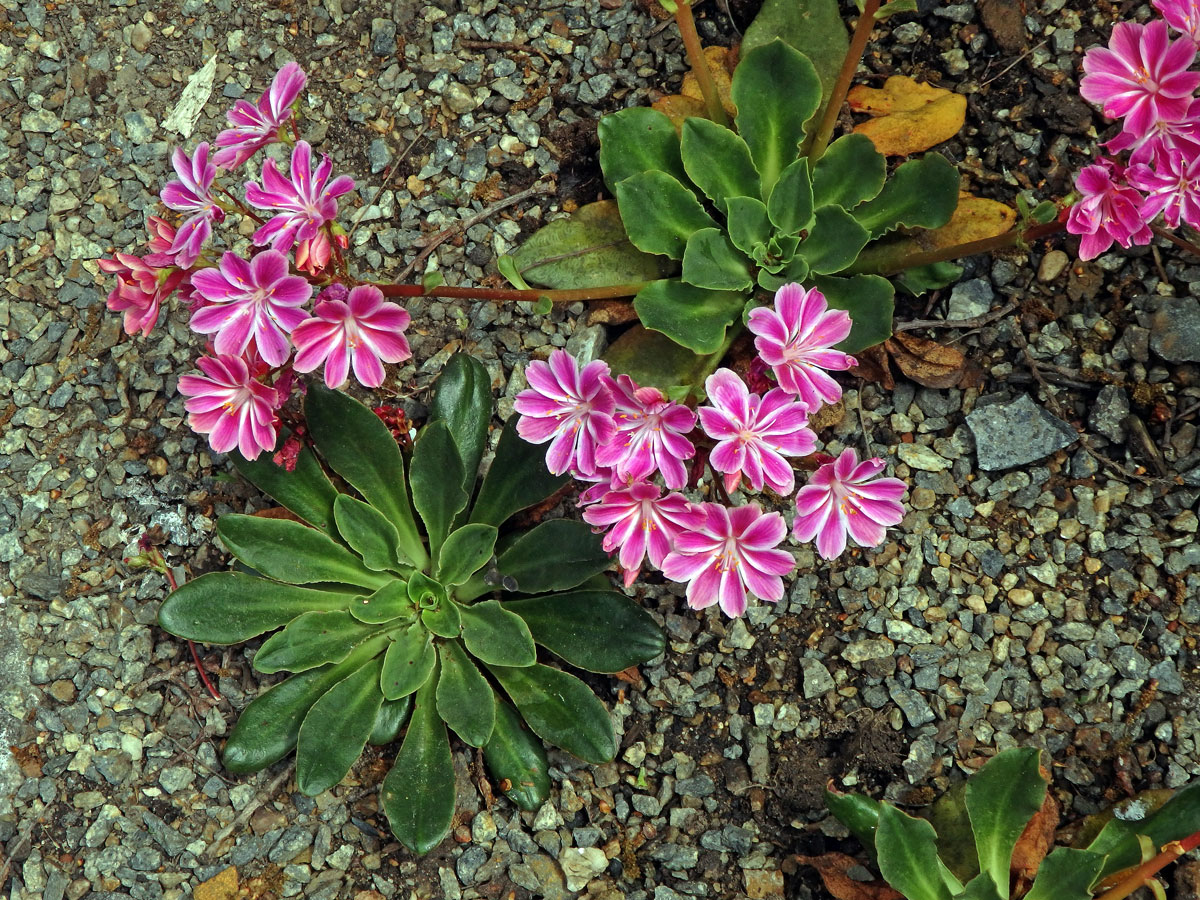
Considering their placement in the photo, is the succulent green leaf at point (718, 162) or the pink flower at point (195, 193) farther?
the succulent green leaf at point (718, 162)

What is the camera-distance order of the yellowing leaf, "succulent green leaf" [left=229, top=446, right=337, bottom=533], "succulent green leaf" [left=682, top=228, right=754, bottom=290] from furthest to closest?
the yellowing leaf
"succulent green leaf" [left=229, top=446, right=337, bottom=533]
"succulent green leaf" [left=682, top=228, right=754, bottom=290]

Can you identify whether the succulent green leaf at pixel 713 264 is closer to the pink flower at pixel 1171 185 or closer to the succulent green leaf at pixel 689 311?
the succulent green leaf at pixel 689 311

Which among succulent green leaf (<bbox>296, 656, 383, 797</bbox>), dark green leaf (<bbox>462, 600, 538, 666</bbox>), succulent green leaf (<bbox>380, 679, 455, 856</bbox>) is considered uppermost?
dark green leaf (<bbox>462, 600, 538, 666</bbox>)

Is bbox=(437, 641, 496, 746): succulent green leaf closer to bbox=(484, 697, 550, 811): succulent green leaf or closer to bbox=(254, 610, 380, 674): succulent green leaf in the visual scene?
bbox=(484, 697, 550, 811): succulent green leaf

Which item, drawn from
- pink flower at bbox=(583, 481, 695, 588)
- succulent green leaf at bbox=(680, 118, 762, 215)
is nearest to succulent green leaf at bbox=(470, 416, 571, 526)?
pink flower at bbox=(583, 481, 695, 588)

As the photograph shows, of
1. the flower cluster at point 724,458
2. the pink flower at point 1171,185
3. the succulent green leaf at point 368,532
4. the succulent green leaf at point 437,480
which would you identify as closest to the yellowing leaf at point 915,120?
the pink flower at point 1171,185
